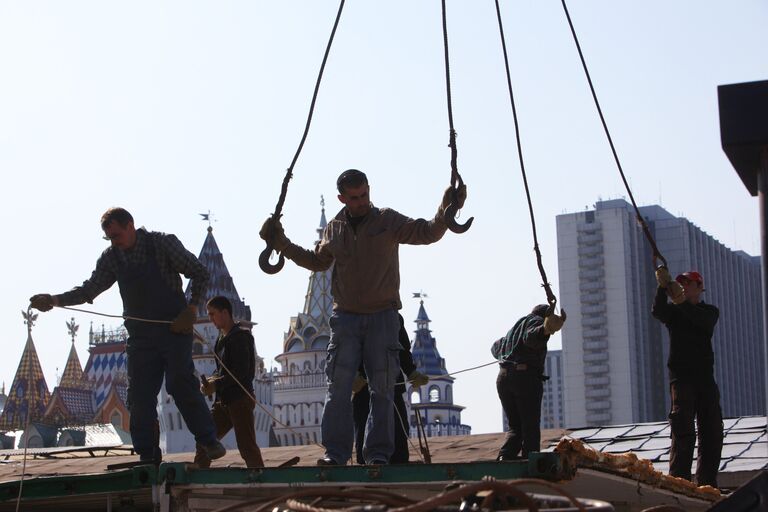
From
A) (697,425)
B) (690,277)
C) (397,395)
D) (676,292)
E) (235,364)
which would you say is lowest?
(697,425)

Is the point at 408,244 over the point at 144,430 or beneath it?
over

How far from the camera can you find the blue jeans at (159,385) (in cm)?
802

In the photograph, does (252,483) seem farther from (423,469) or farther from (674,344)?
(674,344)

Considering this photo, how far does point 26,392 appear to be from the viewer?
99438 mm

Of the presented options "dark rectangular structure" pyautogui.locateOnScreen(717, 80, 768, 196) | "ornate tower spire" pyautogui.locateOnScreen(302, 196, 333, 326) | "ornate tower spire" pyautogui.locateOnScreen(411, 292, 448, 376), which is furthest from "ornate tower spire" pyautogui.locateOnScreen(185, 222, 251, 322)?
"dark rectangular structure" pyautogui.locateOnScreen(717, 80, 768, 196)

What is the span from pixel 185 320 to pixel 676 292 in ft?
9.24

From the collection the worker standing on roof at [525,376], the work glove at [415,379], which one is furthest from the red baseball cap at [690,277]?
the work glove at [415,379]

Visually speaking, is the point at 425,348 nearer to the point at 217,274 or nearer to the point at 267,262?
the point at 217,274

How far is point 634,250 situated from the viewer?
15388 cm

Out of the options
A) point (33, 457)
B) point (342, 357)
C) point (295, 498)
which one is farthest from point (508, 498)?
point (33, 457)

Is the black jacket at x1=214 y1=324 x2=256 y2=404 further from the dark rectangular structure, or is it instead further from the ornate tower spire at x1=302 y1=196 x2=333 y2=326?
the ornate tower spire at x1=302 y1=196 x2=333 y2=326

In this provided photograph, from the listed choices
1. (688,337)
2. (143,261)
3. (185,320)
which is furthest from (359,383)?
(688,337)

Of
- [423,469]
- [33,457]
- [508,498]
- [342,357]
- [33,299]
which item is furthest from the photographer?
[33,457]

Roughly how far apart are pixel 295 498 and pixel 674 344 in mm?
4612
